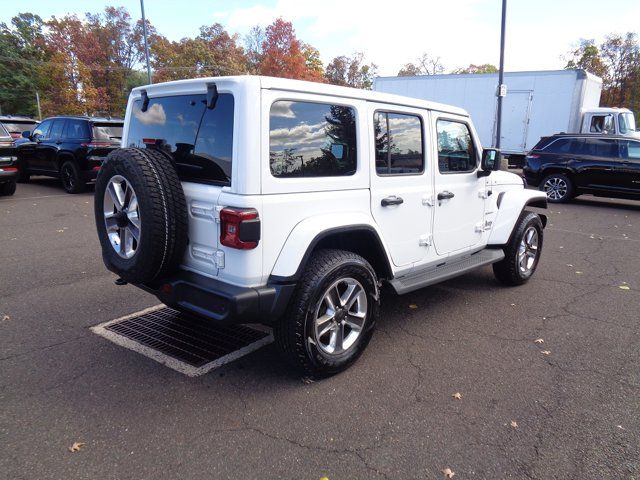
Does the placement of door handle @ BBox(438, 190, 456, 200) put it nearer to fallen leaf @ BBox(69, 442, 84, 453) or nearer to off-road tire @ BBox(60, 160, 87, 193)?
fallen leaf @ BBox(69, 442, 84, 453)

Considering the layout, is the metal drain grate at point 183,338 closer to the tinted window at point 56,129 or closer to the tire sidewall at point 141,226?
the tire sidewall at point 141,226

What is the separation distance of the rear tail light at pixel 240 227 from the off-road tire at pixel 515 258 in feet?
11.3

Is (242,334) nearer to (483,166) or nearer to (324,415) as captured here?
(324,415)

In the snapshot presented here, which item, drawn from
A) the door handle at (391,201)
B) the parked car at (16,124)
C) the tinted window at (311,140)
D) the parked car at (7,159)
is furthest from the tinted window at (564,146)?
the parked car at (16,124)

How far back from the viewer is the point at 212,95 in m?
2.78

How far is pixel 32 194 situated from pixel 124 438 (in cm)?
1066

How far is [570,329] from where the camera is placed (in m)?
4.10

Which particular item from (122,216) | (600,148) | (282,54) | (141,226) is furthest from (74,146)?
(282,54)

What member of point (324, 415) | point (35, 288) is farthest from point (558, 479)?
point (35, 288)

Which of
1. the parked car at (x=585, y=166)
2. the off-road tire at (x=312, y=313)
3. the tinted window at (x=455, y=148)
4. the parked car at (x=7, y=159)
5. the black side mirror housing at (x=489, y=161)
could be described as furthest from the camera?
the parked car at (x=585, y=166)

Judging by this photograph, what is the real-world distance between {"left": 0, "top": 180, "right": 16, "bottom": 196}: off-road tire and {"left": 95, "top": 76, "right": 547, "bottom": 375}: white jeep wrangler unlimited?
894cm

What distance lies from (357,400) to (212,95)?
214 centimetres

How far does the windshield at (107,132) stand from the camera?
1054 centimetres

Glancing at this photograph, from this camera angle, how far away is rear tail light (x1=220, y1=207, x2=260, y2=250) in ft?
8.46
